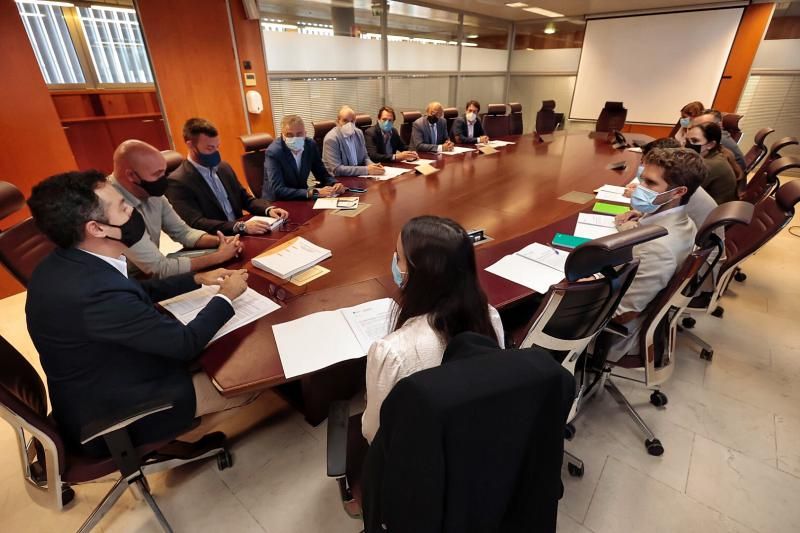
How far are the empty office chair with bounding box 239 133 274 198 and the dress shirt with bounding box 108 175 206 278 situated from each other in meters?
0.89

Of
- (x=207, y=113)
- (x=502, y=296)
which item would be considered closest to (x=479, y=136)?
(x=207, y=113)

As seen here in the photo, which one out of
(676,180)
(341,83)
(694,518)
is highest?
(341,83)

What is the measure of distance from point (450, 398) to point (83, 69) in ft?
20.1

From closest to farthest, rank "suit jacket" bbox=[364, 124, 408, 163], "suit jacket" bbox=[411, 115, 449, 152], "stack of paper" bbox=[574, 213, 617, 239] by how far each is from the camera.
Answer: "stack of paper" bbox=[574, 213, 617, 239]
"suit jacket" bbox=[364, 124, 408, 163]
"suit jacket" bbox=[411, 115, 449, 152]

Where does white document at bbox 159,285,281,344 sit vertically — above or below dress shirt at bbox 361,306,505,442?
below

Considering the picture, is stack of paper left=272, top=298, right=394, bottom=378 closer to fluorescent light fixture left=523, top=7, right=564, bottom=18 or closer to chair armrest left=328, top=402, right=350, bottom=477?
chair armrest left=328, top=402, right=350, bottom=477

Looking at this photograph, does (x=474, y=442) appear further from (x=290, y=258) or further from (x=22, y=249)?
(x=22, y=249)

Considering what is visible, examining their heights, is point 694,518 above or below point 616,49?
below

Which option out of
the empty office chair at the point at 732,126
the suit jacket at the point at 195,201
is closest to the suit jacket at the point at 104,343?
the suit jacket at the point at 195,201

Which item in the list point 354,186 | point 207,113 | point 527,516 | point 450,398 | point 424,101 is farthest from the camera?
point 424,101

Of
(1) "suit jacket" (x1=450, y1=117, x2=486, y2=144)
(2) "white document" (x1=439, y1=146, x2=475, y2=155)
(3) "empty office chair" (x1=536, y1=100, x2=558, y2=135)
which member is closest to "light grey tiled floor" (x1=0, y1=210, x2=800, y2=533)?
(2) "white document" (x1=439, y1=146, x2=475, y2=155)

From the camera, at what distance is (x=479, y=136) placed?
17.8ft

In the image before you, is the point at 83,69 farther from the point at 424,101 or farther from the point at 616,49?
the point at 616,49

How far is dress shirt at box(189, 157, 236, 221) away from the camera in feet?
7.67
